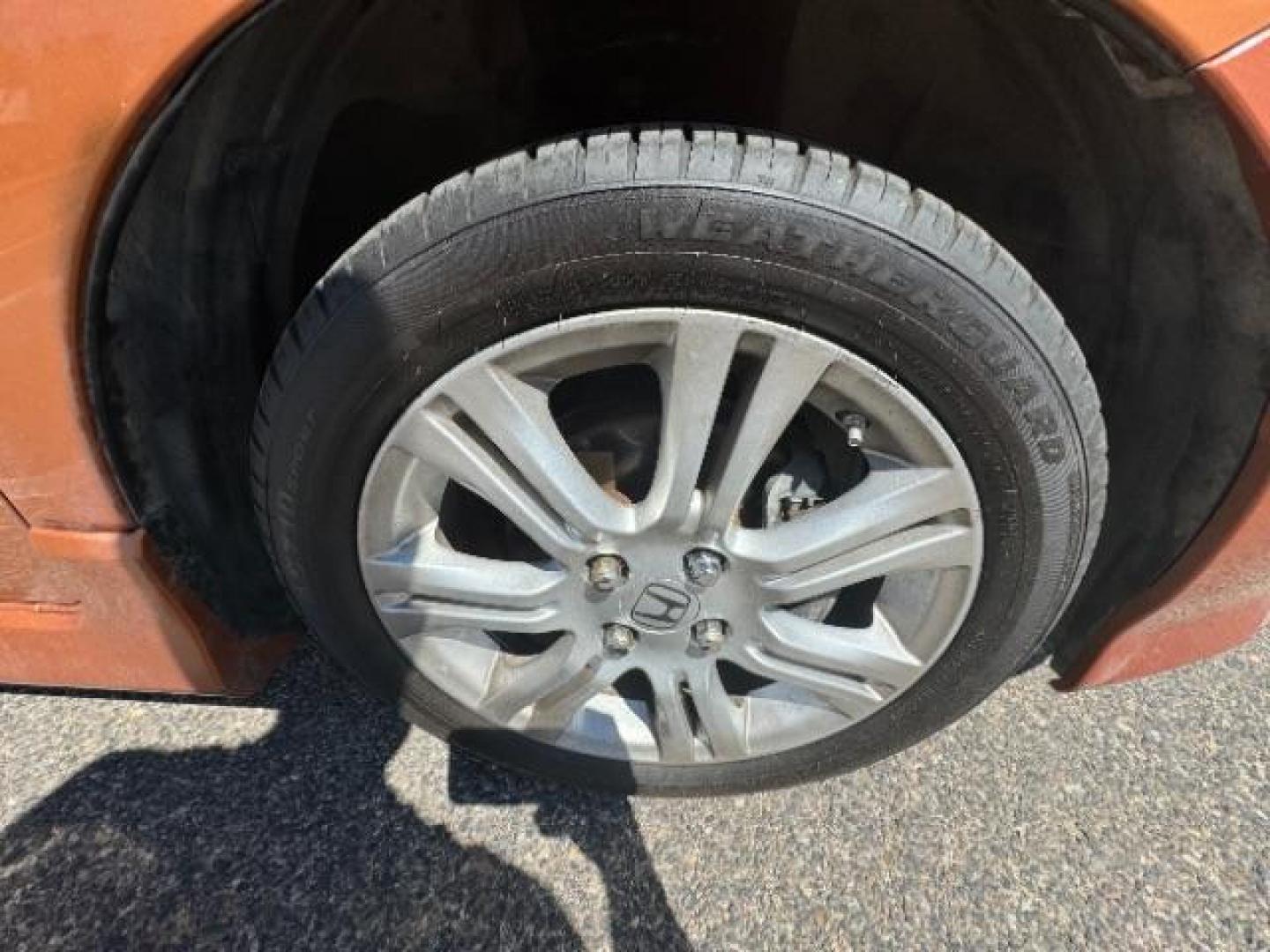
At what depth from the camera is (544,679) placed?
1.56 metres

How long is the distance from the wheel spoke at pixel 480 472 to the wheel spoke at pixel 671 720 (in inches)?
12.2

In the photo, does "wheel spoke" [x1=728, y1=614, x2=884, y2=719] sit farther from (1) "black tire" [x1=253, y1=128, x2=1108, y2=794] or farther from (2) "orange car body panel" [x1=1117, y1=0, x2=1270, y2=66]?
(2) "orange car body panel" [x1=1117, y1=0, x2=1270, y2=66]

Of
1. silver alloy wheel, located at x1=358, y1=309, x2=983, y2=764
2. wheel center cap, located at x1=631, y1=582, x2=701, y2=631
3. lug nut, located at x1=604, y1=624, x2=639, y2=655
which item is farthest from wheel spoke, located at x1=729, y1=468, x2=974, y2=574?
lug nut, located at x1=604, y1=624, x2=639, y2=655

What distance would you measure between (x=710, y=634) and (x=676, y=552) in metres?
0.18

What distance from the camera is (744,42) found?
60.9 inches

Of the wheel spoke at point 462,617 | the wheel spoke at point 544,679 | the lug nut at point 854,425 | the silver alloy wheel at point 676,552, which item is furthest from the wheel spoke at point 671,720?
the lug nut at point 854,425

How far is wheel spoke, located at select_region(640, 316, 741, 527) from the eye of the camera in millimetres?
1201

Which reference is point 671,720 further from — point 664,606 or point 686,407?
point 686,407

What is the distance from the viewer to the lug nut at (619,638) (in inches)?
58.6

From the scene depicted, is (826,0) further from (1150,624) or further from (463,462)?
(1150,624)

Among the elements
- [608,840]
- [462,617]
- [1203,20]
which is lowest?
[608,840]

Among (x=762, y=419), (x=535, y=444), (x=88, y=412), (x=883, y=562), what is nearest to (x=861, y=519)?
(x=883, y=562)

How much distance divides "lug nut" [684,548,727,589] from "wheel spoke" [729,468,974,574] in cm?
3

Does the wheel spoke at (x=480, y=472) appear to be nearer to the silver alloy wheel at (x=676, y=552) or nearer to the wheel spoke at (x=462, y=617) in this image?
the silver alloy wheel at (x=676, y=552)
